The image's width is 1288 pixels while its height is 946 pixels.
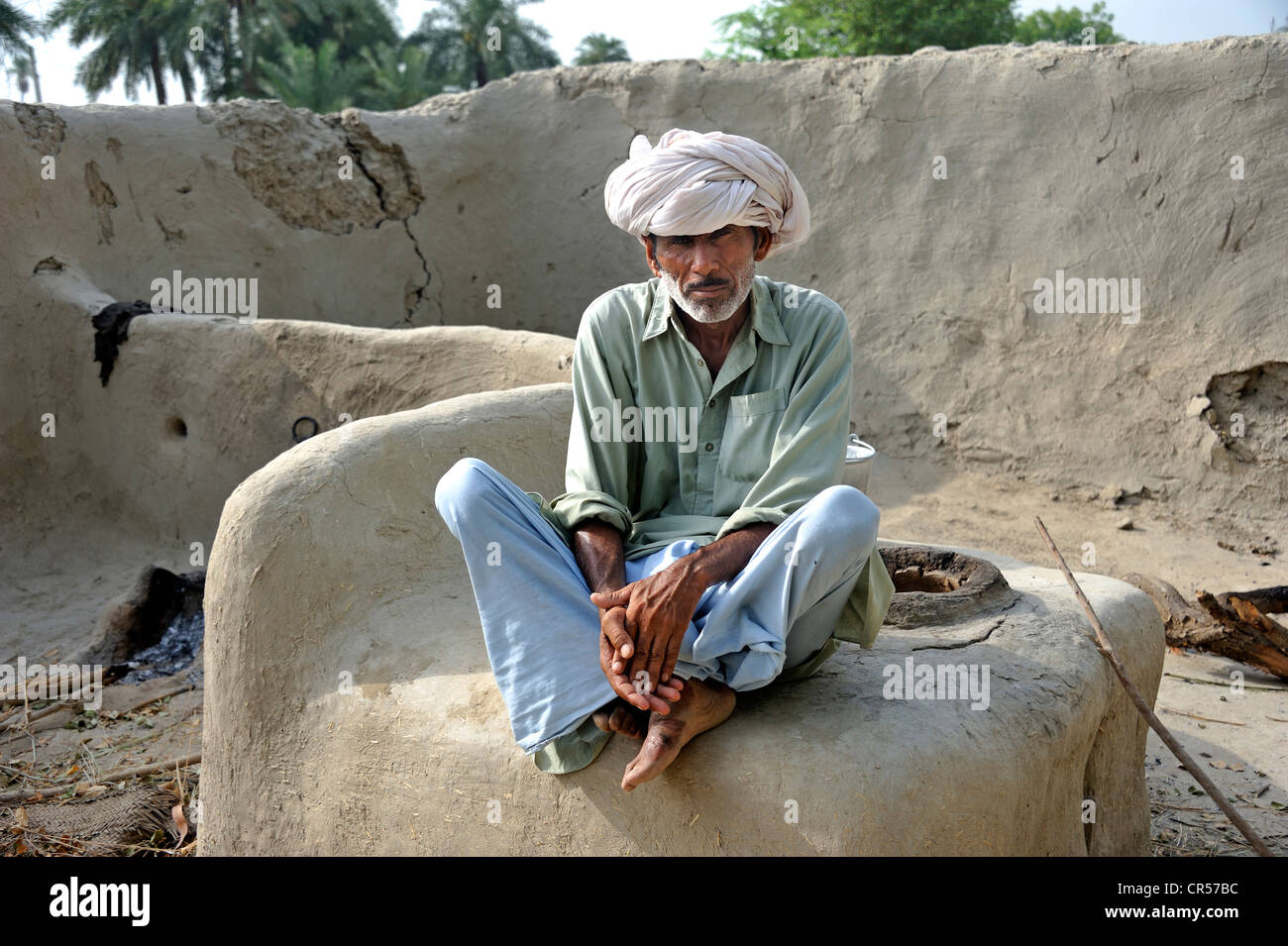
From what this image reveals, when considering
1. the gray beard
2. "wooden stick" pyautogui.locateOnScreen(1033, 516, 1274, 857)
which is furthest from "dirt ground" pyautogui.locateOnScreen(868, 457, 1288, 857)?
the gray beard

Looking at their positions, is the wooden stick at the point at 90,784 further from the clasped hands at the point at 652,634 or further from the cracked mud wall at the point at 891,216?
the cracked mud wall at the point at 891,216

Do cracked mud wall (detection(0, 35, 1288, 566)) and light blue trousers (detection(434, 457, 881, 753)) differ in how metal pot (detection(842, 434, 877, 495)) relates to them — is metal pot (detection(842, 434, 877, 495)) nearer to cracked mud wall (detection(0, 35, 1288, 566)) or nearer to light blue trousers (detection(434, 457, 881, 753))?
light blue trousers (detection(434, 457, 881, 753))

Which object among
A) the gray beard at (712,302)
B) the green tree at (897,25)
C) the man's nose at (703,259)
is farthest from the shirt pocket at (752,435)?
the green tree at (897,25)

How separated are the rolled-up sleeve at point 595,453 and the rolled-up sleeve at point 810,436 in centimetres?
25

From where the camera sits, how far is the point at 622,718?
217 cm

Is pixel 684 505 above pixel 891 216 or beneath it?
beneath

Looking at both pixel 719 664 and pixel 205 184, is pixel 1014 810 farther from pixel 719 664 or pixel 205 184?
pixel 205 184

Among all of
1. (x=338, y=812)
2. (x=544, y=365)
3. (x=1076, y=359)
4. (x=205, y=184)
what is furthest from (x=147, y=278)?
(x=1076, y=359)

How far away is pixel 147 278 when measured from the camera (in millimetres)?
6395

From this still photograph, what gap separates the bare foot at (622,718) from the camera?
7.10 feet

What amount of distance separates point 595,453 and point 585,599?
13.8 inches

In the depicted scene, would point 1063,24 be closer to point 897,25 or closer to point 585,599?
point 897,25

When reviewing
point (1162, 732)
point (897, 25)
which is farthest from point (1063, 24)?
point (1162, 732)

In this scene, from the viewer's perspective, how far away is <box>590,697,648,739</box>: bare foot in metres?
2.16
